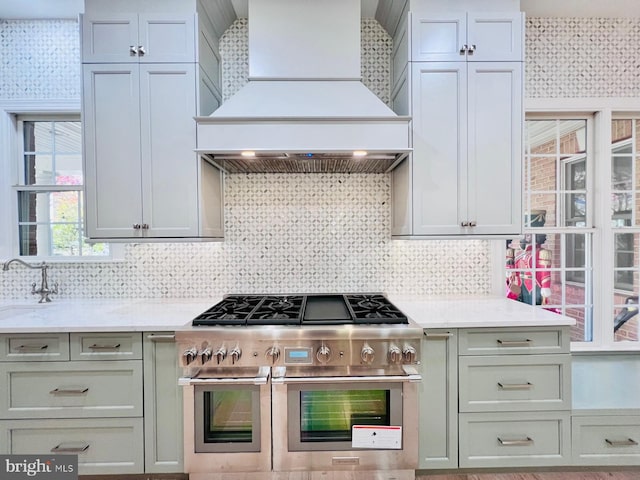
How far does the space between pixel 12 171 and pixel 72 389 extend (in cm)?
178

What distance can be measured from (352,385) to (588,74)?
2830 mm

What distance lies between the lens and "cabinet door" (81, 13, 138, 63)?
197cm

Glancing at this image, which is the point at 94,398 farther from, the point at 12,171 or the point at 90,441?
the point at 12,171

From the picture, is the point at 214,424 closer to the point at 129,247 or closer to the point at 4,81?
the point at 129,247

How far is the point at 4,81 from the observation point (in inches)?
92.7

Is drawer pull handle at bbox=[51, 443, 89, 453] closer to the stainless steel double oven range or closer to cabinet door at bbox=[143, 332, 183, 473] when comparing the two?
cabinet door at bbox=[143, 332, 183, 473]

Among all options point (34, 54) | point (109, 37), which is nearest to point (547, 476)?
point (109, 37)

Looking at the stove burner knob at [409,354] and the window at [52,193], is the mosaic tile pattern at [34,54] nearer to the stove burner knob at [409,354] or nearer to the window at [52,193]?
the window at [52,193]

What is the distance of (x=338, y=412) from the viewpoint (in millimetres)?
1728

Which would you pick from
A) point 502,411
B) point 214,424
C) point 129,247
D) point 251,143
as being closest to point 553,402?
point 502,411

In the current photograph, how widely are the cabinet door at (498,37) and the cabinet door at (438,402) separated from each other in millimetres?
1732

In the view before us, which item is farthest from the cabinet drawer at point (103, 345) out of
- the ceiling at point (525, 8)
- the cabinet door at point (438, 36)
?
the cabinet door at point (438, 36)

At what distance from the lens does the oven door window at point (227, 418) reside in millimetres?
1695

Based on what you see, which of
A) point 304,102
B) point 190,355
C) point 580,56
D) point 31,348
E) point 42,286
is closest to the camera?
point 190,355
